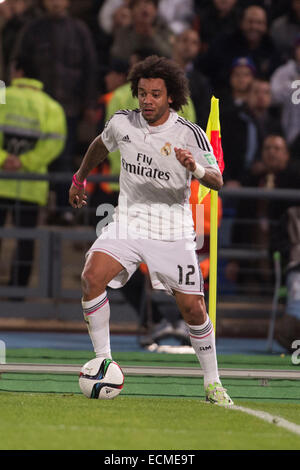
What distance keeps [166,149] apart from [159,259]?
75 centimetres

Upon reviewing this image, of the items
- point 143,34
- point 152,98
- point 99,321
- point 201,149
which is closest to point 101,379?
point 99,321

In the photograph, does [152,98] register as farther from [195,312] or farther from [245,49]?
[245,49]

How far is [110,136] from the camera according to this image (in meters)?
7.57

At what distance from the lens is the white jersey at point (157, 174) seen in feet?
23.9

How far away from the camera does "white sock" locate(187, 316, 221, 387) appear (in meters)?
7.38

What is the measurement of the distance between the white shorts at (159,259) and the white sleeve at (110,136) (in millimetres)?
659

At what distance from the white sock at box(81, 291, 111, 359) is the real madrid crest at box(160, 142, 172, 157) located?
1.04 m

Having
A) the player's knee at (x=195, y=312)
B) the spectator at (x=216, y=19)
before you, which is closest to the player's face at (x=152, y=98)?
the player's knee at (x=195, y=312)

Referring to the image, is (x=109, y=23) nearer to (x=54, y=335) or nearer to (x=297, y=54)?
(x=297, y=54)

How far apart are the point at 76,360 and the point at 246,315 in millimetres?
3330

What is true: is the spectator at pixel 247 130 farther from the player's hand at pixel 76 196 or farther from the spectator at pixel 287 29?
the player's hand at pixel 76 196

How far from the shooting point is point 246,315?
477 inches

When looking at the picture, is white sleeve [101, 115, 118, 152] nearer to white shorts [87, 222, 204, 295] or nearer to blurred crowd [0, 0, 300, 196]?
white shorts [87, 222, 204, 295]

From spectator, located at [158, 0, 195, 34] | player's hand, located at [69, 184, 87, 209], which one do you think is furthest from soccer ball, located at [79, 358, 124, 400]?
spectator, located at [158, 0, 195, 34]
